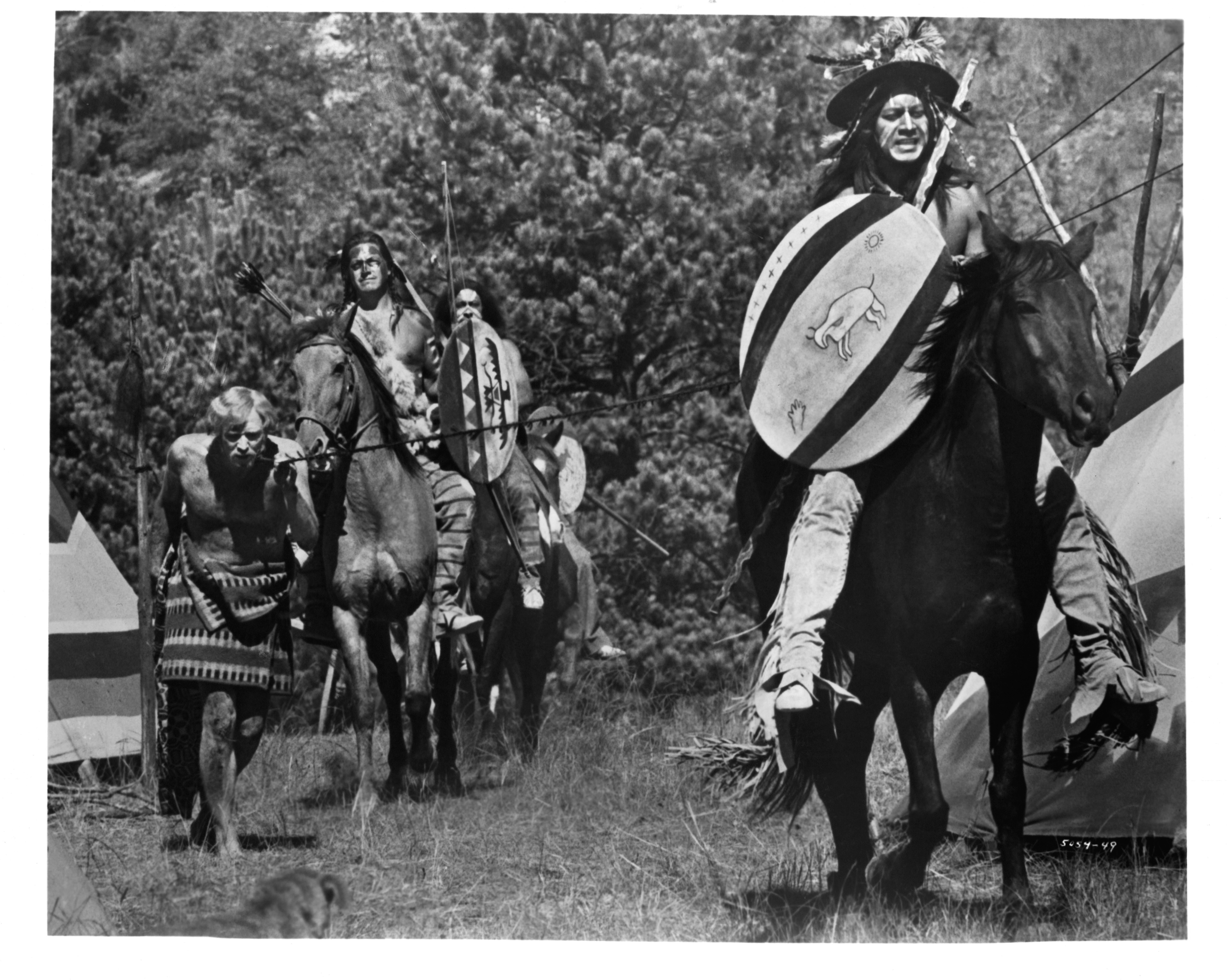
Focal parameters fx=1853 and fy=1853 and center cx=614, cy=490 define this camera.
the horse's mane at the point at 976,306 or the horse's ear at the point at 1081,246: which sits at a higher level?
the horse's ear at the point at 1081,246

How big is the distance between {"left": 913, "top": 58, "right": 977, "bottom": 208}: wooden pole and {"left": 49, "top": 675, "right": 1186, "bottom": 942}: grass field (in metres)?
2.14

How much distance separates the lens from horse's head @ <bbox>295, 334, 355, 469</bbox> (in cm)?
745

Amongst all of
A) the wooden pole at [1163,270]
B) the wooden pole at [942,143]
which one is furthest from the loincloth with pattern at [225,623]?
the wooden pole at [1163,270]

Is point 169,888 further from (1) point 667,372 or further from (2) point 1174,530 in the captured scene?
(2) point 1174,530

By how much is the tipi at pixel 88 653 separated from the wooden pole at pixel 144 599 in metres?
0.03

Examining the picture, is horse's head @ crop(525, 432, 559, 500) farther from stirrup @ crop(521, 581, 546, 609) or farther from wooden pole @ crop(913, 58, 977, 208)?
wooden pole @ crop(913, 58, 977, 208)

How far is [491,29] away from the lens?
788cm

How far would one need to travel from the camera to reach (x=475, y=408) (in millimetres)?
7684

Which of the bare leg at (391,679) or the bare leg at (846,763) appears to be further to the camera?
the bare leg at (391,679)

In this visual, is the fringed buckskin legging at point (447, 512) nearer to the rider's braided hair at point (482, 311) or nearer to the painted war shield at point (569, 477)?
the painted war shield at point (569, 477)

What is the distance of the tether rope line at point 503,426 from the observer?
752cm

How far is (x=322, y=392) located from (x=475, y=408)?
645mm

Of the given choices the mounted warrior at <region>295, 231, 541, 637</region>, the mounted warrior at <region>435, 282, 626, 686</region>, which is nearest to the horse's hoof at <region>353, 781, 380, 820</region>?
the mounted warrior at <region>295, 231, 541, 637</region>

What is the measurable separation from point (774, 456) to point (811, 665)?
2.86ft
